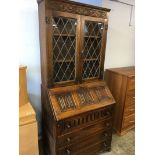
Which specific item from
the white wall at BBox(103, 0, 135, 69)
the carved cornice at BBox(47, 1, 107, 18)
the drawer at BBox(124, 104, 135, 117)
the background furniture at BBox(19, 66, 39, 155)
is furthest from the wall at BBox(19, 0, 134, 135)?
the drawer at BBox(124, 104, 135, 117)

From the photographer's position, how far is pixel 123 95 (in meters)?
2.35

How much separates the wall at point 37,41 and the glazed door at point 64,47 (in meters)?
0.42

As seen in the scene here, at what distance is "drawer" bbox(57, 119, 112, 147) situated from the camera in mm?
1685

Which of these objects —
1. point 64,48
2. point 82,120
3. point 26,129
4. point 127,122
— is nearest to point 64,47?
point 64,48

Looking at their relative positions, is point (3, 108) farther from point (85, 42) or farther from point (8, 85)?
point (85, 42)

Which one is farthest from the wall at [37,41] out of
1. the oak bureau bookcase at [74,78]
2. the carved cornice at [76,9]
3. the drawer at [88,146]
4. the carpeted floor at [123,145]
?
the carpeted floor at [123,145]

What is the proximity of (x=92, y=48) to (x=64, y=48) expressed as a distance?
1.33ft

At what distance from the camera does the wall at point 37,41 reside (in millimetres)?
1824

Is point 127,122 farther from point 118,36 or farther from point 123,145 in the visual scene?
point 118,36

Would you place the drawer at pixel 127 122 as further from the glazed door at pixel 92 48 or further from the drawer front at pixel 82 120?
the glazed door at pixel 92 48

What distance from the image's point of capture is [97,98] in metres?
1.92

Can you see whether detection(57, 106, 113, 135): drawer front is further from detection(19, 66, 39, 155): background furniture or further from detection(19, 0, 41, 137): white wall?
detection(19, 0, 41, 137): white wall
